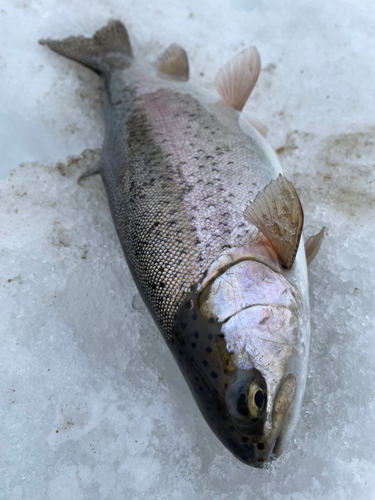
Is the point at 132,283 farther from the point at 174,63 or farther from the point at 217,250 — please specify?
the point at 174,63

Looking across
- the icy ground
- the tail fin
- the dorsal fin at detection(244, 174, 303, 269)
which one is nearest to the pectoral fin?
the icy ground

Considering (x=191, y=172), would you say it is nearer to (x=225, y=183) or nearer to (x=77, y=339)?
(x=225, y=183)

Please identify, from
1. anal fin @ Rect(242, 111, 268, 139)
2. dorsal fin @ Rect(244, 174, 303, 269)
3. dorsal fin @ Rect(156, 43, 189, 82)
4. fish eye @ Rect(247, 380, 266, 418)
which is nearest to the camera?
fish eye @ Rect(247, 380, 266, 418)

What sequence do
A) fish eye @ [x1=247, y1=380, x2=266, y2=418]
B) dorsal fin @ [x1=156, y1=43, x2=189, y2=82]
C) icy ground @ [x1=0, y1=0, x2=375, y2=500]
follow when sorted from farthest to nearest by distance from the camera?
dorsal fin @ [x1=156, y1=43, x2=189, y2=82] < icy ground @ [x1=0, y1=0, x2=375, y2=500] < fish eye @ [x1=247, y1=380, x2=266, y2=418]

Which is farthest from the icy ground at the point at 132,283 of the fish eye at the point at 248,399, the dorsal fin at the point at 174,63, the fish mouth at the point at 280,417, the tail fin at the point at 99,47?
the fish eye at the point at 248,399

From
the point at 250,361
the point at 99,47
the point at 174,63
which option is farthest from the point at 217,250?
the point at 99,47

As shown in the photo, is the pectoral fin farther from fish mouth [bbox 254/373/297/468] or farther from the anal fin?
the anal fin

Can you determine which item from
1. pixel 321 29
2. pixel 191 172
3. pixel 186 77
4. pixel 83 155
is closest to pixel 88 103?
pixel 83 155

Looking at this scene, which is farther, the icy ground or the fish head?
the icy ground
